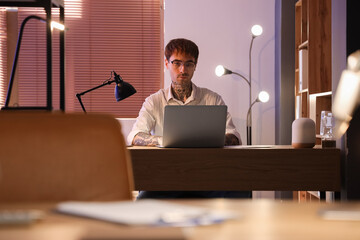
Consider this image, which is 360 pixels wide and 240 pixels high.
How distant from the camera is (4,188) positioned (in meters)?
1.30

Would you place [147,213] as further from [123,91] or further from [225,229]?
[123,91]

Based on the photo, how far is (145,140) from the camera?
310cm

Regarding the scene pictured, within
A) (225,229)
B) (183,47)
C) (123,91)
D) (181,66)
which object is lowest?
(225,229)

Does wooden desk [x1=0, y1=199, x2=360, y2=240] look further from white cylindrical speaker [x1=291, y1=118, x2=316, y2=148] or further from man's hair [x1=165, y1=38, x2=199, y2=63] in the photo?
man's hair [x1=165, y1=38, x2=199, y2=63]

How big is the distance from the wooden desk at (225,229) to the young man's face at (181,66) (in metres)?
2.65

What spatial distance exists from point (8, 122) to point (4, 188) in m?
0.17

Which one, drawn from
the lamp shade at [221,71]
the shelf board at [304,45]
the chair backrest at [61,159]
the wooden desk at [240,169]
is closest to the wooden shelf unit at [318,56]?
the shelf board at [304,45]

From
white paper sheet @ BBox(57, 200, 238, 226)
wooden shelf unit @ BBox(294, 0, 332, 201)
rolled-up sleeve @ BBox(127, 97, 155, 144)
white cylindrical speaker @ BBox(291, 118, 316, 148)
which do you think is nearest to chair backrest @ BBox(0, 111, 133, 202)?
white paper sheet @ BBox(57, 200, 238, 226)

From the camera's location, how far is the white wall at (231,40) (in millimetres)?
5160

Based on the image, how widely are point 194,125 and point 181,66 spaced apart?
988mm

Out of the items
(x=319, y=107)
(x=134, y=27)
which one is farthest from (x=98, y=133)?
(x=134, y=27)

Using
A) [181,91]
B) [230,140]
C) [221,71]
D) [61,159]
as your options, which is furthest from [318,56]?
[61,159]

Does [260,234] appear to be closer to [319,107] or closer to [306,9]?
[319,107]

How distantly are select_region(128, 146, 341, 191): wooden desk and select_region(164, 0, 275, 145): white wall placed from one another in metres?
2.53
